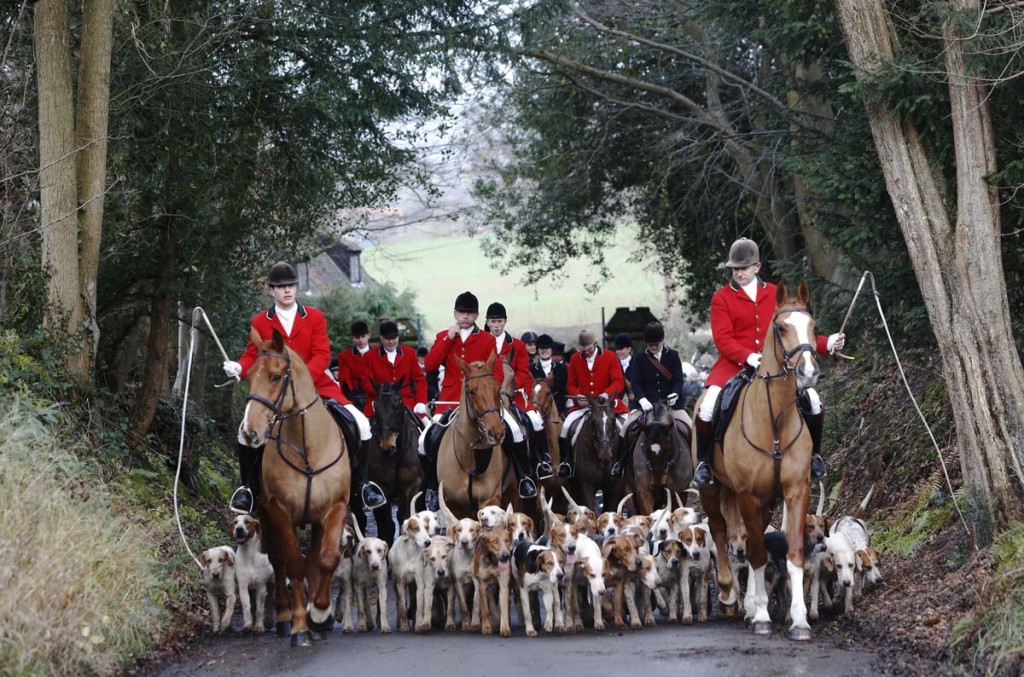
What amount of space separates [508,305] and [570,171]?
46587 mm

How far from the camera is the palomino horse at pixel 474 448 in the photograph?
12719mm

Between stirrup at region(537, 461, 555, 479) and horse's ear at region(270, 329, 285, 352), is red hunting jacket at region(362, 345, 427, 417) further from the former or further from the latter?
horse's ear at region(270, 329, 285, 352)

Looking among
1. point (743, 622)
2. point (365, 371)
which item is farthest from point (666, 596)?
point (365, 371)

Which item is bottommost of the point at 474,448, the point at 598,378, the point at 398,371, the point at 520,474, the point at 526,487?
the point at 526,487

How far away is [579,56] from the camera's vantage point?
24719mm

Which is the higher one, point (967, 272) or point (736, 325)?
point (967, 272)

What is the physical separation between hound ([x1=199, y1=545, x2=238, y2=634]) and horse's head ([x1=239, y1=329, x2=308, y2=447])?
1.13m

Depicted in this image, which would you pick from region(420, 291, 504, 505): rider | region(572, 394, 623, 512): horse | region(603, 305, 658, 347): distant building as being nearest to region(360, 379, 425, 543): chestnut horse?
region(420, 291, 504, 505): rider

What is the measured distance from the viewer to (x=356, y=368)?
659 inches

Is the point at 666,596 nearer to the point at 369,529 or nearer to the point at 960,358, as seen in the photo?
the point at 960,358

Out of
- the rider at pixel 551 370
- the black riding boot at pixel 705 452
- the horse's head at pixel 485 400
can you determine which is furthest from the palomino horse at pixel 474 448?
the rider at pixel 551 370

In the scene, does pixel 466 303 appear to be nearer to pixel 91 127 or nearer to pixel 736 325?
pixel 736 325

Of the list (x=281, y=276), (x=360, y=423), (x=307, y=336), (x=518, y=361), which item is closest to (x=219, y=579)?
(x=360, y=423)

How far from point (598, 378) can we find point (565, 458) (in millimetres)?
1110
